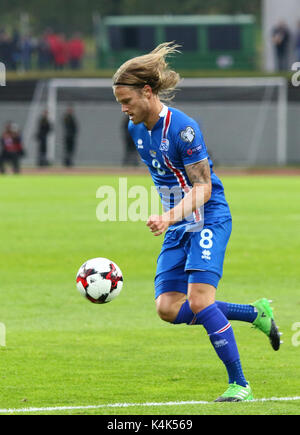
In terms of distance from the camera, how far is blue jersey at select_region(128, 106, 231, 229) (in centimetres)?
692

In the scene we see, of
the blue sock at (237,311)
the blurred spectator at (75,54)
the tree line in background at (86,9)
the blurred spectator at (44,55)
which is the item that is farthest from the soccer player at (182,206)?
the tree line in background at (86,9)

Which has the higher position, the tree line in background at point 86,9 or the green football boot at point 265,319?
the tree line in background at point 86,9

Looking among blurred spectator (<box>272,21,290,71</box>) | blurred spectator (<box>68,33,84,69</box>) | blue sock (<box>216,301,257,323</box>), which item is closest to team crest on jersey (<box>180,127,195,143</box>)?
blue sock (<box>216,301,257,323</box>)

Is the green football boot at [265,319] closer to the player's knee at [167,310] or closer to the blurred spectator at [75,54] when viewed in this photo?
the player's knee at [167,310]

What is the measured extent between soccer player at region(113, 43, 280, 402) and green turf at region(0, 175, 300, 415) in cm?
55

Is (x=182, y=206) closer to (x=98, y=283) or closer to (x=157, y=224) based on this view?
(x=157, y=224)

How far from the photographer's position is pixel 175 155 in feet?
23.0

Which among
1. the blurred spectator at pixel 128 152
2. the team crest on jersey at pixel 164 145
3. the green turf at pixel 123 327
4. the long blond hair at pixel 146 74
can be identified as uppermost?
the long blond hair at pixel 146 74

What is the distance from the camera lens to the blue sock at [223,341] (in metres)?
6.83

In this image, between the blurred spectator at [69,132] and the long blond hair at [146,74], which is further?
the blurred spectator at [69,132]

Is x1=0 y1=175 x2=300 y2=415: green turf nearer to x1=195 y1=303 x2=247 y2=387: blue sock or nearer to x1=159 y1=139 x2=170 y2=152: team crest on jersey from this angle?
x1=195 y1=303 x2=247 y2=387: blue sock

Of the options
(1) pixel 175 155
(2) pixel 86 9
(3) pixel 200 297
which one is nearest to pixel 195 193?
(1) pixel 175 155

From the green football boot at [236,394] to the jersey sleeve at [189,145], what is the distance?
155 centimetres

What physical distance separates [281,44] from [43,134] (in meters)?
11.6
